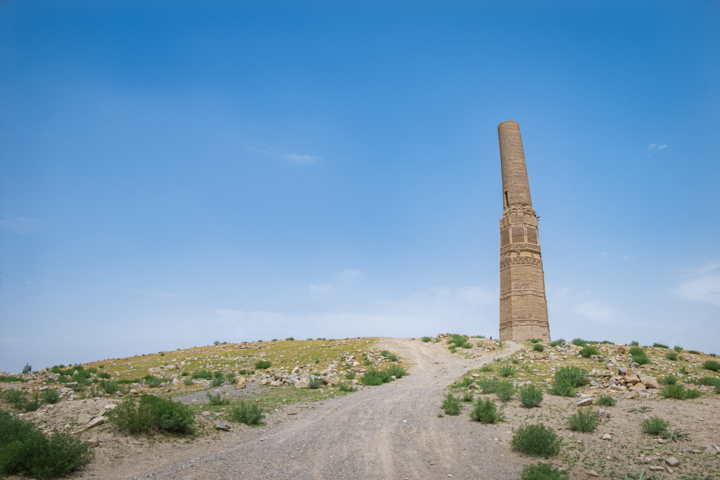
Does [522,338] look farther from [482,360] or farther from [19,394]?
[19,394]

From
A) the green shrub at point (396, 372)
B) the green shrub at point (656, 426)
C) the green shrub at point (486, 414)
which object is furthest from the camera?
the green shrub at point (396, 372)

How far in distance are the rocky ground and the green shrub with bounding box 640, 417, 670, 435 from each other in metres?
0.23

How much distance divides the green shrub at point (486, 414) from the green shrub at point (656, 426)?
322 centimetres

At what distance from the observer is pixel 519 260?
31.5 metres

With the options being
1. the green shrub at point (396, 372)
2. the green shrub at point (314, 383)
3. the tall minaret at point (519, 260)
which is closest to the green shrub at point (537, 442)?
the green shrub at point (314, 383)

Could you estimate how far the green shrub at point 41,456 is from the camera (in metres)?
7.41

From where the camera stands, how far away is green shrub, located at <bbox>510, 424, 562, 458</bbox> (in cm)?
904

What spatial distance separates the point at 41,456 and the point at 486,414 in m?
9.76

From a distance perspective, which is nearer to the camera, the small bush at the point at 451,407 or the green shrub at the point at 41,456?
the green shrub at the point at 41,456

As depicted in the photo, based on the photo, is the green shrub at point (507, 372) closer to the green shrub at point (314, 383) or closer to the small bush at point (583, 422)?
the small bush at point (583, 422)

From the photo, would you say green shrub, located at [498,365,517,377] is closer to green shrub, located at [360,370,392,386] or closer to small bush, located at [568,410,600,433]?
green shrub, located at [360,370,392,386]

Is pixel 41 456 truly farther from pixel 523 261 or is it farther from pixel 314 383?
pixel 523 261

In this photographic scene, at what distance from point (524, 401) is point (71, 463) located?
1094 centimetres

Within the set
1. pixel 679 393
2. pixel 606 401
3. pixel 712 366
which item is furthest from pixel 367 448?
pixel 712 366
